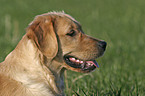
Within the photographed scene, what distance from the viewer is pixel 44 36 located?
12.4 feet

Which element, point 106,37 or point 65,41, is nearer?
point 65,41

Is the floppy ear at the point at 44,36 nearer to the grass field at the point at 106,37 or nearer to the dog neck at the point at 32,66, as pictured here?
the dog neck at the point at 32,66

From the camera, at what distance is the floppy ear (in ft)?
12.2

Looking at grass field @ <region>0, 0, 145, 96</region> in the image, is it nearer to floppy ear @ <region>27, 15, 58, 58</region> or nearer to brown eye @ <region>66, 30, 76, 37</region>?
floppy ear @ <region>27, 15, 58, 58</region>

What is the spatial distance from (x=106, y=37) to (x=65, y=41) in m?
4.76

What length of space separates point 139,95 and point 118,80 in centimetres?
93

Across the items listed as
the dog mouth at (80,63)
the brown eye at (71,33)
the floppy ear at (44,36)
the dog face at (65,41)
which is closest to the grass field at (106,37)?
the dog mouth at (80,63)

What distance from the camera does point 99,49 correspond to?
14.0 ft

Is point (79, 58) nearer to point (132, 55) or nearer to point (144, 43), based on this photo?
point (132, 55)

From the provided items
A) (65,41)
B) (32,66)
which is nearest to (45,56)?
(32,66)

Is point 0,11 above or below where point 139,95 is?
above

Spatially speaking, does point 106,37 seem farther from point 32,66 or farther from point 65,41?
point 32,66

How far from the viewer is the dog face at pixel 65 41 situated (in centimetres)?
377

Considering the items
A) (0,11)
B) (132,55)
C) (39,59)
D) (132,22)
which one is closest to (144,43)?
(132,55)
